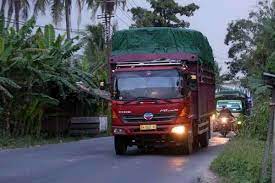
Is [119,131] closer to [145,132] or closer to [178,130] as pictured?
[145,132]

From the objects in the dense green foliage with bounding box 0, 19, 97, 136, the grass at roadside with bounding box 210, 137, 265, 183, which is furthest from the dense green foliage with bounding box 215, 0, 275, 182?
the dense green foliage with bounding box 0, 19, 97, 136

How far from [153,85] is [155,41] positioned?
8.78ft

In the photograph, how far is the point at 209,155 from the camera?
19141 millimetres

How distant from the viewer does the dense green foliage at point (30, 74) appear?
86.2 ft

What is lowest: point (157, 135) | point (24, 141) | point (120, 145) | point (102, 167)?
point (24, 141)

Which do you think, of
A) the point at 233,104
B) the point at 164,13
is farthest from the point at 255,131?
the point at 164,13

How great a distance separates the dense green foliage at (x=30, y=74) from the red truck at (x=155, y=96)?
25.6 feet

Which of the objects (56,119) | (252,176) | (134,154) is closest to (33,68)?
(56,119)

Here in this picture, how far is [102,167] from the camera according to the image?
15500 millimetres

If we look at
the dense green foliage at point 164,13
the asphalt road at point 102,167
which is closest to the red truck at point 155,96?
the asphalt road at point 102,167

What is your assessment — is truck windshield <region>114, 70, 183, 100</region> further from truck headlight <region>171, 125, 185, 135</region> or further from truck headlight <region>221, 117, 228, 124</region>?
truck headlight <region>221, 117, 228, 124</region>

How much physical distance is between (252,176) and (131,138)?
7.73 m

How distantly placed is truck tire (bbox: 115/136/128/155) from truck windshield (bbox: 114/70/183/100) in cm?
156

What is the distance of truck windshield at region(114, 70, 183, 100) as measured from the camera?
17938 mm
